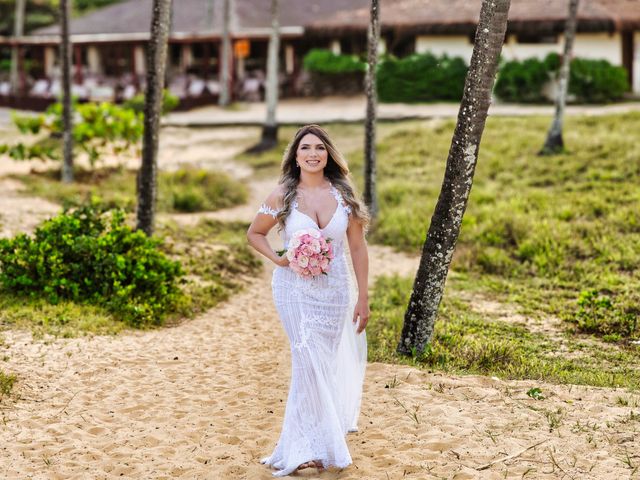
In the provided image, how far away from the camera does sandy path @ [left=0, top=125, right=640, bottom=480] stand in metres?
5.40

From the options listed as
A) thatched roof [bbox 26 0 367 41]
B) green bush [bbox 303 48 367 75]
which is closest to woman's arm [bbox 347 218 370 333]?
green bush [bbox 303 48 367 75]

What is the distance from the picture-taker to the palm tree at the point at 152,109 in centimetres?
1088

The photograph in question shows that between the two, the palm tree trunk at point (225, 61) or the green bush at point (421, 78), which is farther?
the palm tree trunk at point (225, 61)

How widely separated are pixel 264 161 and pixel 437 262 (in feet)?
40.8

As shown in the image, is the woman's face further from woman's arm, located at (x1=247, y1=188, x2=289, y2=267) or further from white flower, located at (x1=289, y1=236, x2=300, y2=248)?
white flower, located at (x1=289, y1=236, x2=300, y2=248)

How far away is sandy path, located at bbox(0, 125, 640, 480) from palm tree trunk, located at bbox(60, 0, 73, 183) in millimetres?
8823

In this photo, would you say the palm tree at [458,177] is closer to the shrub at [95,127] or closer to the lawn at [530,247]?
the lawn at [530,247]

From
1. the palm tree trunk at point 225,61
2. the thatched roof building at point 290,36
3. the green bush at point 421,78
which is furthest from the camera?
the palm tree trunk at point 225,61

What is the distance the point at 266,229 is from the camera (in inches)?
→ 217

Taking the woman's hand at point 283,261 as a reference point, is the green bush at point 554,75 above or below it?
above

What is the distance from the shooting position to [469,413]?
611 cm

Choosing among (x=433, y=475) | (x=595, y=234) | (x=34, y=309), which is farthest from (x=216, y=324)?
(x=595, y=234)

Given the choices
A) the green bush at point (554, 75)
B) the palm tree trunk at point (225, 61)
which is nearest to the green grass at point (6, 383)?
the green bush at point (554, 75)

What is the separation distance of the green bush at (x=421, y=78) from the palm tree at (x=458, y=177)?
60.8ft
